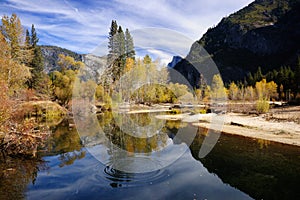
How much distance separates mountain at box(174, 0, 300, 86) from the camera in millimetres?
143000

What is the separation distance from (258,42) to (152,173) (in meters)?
174

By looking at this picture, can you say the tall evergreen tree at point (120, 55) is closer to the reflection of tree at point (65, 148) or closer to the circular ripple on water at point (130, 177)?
the reflection of tree at point (65, 148)

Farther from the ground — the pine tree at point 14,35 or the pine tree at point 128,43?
the pine tree at point 128,43

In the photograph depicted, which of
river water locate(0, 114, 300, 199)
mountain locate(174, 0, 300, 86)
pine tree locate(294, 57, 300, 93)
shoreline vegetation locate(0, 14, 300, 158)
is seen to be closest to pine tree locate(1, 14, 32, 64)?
shoreline vegetation locate(0, 14, 300, 158)

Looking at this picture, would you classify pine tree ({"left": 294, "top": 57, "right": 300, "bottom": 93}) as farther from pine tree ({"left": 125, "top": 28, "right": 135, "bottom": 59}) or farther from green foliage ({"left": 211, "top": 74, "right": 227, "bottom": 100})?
pine tree ({"left": 125, "top": 28, "right": 135, "bottom": 59})

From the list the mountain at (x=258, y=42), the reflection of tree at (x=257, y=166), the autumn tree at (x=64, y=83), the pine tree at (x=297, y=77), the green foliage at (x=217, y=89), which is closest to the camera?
the reflection of tree at (x=257, y=166)

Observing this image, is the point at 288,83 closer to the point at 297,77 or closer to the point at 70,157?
the point at 297,77

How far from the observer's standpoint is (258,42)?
16038 centimetres

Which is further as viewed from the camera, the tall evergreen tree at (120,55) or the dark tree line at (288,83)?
the dark tree line at (288,83)

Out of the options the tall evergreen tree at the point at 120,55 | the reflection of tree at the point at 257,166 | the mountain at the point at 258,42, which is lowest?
the reflection of tree at the point at 257,166

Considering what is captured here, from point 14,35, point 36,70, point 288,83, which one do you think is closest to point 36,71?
point 36,70

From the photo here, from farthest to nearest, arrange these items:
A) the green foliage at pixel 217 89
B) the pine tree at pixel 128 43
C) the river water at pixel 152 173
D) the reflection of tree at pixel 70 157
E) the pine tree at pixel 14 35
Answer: the green foliage at pixel 217 89
the pine tree at pixel 128 43
the pine tree at pixel 14 35
the reflection of tree at pixel 70 157
the river water at pixel 152 173

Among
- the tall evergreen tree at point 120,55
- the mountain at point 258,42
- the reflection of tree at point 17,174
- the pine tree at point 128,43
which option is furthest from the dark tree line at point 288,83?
the mountain at point 258,42

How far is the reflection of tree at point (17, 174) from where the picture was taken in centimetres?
805
